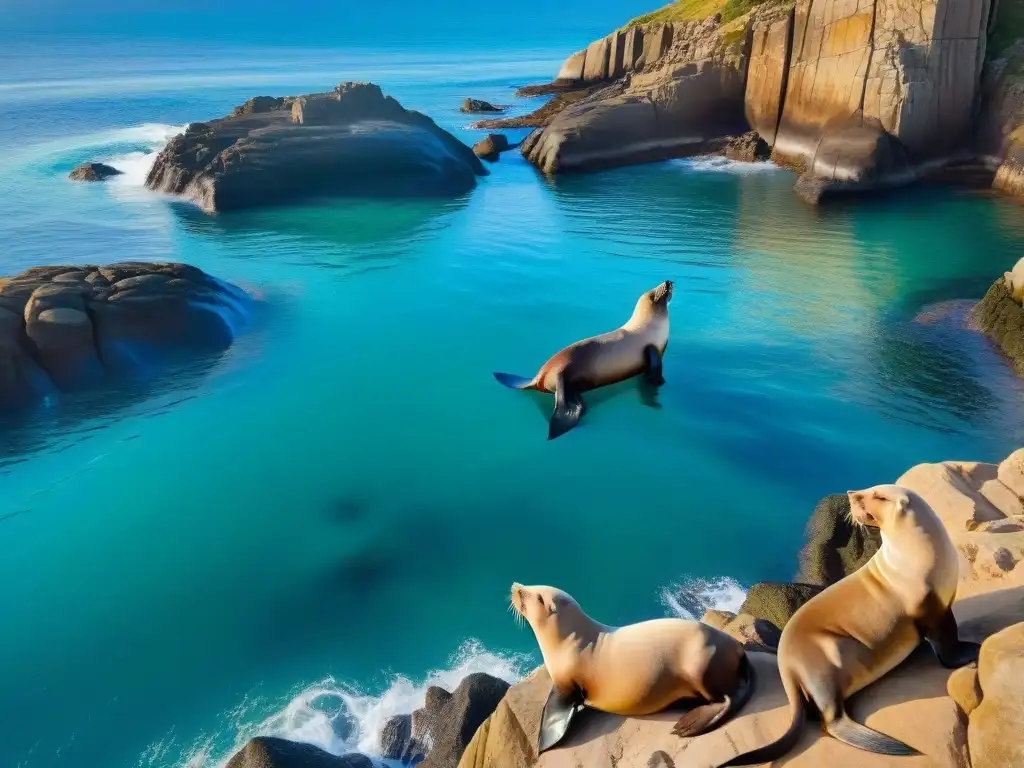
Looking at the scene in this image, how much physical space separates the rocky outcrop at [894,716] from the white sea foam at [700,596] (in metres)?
0.99

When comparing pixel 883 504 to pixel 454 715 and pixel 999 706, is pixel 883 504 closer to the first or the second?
pixel 999 706

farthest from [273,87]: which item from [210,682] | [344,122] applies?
[210,682]

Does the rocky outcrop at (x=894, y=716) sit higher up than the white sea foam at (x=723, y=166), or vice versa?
the white sea foam at (x=723, y=166)

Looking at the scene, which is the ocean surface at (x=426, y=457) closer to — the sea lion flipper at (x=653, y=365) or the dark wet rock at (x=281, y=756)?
the sea lion flipper at (x=653, y=365)

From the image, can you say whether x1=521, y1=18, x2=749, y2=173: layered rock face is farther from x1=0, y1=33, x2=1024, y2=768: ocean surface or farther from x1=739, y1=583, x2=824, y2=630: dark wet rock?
x1=739, y1=583, x2=824, y2=630: dark wet rock

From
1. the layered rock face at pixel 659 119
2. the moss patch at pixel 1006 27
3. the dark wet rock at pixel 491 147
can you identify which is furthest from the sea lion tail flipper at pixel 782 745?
the dark wet rock at pixel 491 147

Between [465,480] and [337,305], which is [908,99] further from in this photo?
[465,480]

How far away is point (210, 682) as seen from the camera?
6.65 meters

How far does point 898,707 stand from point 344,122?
24696 millimetres

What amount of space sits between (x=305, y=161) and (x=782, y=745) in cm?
2193

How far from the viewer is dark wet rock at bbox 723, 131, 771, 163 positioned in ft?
85.8

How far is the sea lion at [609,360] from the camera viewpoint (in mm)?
10836

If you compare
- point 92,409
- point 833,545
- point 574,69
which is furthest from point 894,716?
point 574,69

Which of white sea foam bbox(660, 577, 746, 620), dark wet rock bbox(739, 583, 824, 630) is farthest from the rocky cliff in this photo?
dark wet rock bbox(739, 583, 824, 630)
